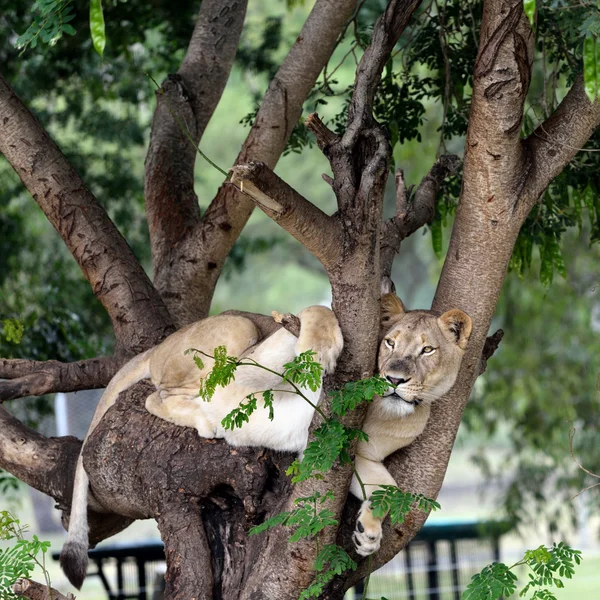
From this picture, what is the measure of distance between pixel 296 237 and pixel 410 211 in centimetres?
117

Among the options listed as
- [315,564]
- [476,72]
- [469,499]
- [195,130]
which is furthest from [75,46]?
[469,499]

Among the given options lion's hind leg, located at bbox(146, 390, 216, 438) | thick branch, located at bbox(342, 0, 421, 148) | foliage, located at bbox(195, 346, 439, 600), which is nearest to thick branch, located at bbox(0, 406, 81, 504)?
lion's hind leg, located at bbox(146, 390, 216, 438)

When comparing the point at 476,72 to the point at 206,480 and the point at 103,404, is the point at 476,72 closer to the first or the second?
the point at 206,480

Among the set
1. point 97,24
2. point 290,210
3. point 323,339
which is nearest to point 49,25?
point 97,24

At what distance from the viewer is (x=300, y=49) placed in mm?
4609

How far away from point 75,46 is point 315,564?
189 inches

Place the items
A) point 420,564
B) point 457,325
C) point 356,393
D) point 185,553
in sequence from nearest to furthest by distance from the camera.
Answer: point 356,393
point 457,325
point 185,553
point 420,564

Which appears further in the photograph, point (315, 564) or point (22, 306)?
point (22, 306)

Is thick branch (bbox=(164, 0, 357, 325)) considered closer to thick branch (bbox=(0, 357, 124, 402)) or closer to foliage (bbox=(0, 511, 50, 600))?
thick branch (bbox=(0, 357, 124, 402))

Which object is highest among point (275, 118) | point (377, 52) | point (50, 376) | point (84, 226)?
point (275, 118)

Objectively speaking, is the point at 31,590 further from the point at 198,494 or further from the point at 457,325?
the point at 457,325

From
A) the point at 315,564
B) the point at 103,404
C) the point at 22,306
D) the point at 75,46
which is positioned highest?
the point at 75,46

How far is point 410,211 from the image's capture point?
152 inches

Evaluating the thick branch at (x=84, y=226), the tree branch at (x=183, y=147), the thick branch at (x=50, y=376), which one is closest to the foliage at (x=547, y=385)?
the tree branch at (x=183, y=147)
